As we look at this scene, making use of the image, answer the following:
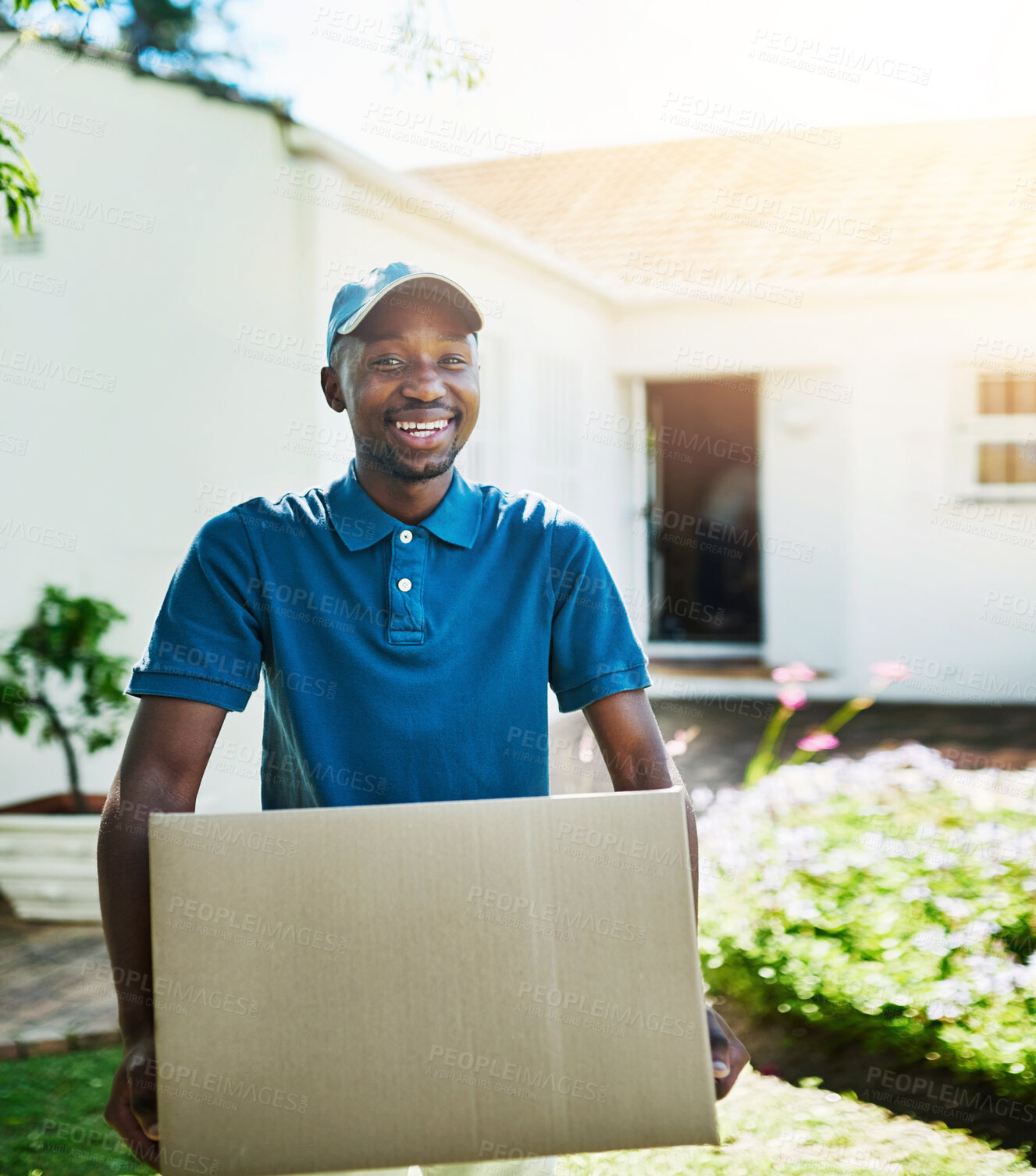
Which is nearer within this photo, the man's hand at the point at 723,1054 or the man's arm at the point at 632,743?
the man's hand at the point at 723,1054

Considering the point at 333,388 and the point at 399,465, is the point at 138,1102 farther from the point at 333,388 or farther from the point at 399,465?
the point at 333,388

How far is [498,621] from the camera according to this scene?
57.6 inches

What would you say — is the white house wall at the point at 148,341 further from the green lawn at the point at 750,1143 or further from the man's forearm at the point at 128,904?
the man's forearm at the point at 128,904

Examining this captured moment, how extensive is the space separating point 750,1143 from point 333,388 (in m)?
2.20

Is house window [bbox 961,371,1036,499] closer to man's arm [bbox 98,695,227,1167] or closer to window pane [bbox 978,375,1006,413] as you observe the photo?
window pane [bbox 978,375,1006,413]

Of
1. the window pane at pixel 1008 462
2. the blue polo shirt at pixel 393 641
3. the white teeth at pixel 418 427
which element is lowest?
the blue polo shirt at pixel 393 641

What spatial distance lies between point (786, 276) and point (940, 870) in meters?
6.45

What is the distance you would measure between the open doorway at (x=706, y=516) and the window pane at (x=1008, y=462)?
6.67 feet

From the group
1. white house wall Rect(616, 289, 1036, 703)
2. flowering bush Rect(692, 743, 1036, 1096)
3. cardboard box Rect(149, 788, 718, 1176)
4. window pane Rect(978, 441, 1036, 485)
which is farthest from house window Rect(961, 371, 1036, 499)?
cardboard box Rect(149, 788, 718, 1176)

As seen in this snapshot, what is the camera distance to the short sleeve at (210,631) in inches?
53.6

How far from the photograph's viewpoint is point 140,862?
130 cm

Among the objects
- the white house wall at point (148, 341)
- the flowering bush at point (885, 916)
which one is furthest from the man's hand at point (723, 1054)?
the white house wall at point (148, 341)

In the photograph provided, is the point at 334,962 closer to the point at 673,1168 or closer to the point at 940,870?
the point at 673,1168

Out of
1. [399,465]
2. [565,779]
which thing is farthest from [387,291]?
[565,779]
